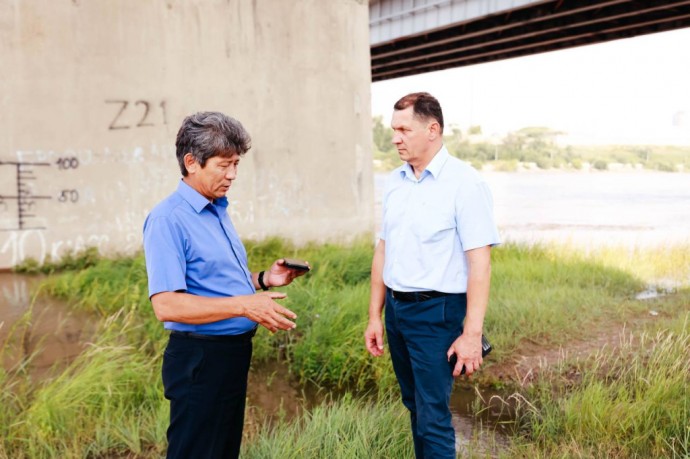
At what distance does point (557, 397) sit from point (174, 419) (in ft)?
9.32

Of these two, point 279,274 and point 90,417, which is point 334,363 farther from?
point 279,274

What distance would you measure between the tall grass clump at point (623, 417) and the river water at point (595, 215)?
7154mm

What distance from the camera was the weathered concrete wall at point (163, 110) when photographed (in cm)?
784

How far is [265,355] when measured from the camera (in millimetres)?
5320

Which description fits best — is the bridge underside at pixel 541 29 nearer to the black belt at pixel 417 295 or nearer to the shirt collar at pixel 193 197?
the black belt at pixel 417 295

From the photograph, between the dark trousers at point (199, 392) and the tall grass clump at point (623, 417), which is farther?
the tall grass clump at point (623, 417)

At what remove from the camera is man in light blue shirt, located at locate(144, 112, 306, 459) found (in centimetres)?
200

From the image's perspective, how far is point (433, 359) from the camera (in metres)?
2.62

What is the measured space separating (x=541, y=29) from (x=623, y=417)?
12638 millimetres

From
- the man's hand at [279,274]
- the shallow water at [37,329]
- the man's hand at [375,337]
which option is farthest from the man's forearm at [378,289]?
the shallow water at [37,329]

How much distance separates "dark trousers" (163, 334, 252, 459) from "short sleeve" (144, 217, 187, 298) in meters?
0.23

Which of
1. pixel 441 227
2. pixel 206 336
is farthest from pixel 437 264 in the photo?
pixel 206 336

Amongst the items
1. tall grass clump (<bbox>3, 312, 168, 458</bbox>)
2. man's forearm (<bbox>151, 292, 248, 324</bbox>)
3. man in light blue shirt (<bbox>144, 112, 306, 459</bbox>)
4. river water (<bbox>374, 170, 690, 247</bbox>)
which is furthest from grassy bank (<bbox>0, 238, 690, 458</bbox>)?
river water (<bbox>374, 170, 690, 247</bbox>)

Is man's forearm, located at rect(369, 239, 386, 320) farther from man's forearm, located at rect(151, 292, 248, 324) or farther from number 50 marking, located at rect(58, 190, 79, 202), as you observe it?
number 50 marking, located at rect(58, 190, 79, 202)
